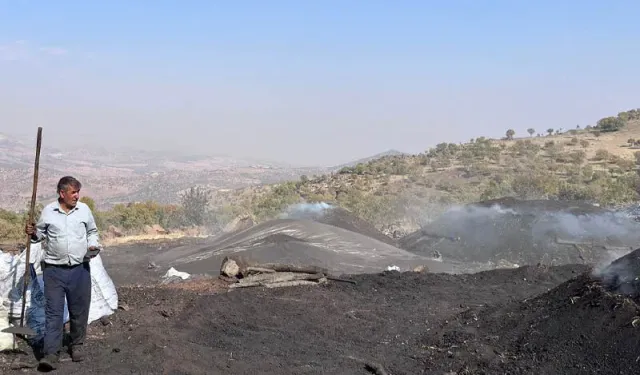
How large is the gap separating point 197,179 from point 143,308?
7152 cm

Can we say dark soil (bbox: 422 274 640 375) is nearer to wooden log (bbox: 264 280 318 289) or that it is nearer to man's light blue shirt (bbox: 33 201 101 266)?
wooden log (bbox: 264 280 318 289)

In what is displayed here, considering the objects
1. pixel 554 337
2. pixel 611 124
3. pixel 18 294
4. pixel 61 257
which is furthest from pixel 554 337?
pixel 611 124

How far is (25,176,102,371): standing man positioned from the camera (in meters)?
5.69

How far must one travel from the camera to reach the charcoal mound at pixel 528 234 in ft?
53.0

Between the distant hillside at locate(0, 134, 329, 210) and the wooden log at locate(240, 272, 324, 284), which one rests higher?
the wooden log at locate(240, 272, 324, 284)

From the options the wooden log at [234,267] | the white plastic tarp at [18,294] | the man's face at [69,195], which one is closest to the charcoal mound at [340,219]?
the wooden log at [234,267]

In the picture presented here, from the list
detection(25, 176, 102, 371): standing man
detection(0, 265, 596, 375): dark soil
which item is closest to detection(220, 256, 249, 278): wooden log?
detection(0, 265, 596, 375): dark soil

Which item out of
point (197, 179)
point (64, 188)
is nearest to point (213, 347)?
point (64, 188)

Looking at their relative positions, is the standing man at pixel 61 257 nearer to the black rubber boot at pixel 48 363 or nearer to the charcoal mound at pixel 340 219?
the black rubber boot at pixel 48 363

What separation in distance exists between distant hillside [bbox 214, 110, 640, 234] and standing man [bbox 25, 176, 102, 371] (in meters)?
19.6

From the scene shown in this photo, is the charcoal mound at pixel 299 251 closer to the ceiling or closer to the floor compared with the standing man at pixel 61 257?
closer to the floor

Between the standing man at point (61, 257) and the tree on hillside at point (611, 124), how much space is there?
138 feet

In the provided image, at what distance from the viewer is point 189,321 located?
7500mm

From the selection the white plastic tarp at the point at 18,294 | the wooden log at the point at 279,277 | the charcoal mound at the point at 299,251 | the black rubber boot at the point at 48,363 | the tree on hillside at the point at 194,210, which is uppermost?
the white plastic tarp at the point at 18,294
